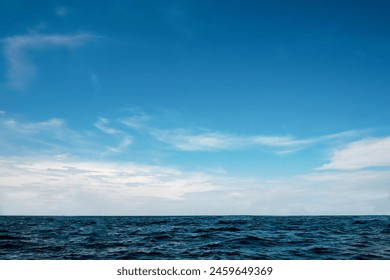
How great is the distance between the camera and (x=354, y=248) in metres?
20.5

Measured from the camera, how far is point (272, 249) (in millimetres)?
20328
